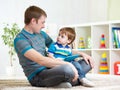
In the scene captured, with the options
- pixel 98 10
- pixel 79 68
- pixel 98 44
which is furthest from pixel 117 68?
pixel 79 68

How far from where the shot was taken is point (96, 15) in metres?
4.96

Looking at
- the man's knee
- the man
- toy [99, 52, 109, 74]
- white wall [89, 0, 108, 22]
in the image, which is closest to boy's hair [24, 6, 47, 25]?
the man

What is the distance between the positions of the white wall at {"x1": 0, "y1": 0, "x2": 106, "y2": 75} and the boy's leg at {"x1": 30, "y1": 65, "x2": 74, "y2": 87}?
216 cm

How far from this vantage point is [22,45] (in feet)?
6.35

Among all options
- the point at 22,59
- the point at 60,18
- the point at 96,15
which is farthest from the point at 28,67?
the point at 96,15

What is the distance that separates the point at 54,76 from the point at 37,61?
0.15 meters

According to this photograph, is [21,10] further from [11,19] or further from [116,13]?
[116,13]

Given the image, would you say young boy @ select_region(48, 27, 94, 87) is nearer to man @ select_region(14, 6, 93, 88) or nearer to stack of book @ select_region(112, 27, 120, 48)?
man @ select_region(14, 6, 93, 88)

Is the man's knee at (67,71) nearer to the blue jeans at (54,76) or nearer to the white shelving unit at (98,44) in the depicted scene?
the blue jeans at (54,76)

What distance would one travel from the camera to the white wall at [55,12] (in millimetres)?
4152

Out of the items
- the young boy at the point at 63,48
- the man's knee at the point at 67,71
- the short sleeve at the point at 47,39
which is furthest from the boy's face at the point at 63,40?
the man's knee at the point at 67,71

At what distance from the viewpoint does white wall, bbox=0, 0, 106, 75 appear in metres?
4.15

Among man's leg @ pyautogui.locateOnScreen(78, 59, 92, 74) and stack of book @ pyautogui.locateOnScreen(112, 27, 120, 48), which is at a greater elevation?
stack of book @ pyautogui.locateOnScreen(112, 27, 120, 48)

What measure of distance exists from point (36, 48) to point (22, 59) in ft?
0.41
